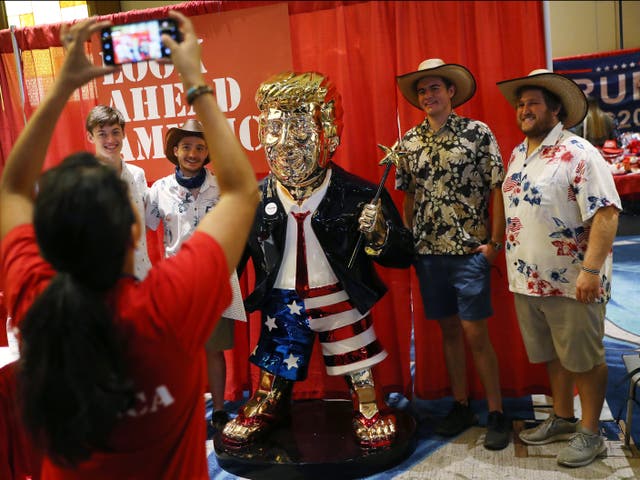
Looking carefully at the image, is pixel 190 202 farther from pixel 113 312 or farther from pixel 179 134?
pixel 113 312

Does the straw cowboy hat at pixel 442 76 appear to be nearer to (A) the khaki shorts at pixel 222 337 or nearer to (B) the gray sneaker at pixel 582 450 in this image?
(A) the khaki shorts at pixel 222 337

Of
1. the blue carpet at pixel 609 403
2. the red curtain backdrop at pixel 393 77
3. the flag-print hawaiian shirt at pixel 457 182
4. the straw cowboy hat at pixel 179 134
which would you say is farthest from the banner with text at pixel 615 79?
the straw cowboy hat at pixel 179 134

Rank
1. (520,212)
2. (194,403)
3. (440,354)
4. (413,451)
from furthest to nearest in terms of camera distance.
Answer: (440,354), (413,451), (520,212), (194,403)

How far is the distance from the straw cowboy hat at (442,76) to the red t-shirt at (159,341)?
223 cm

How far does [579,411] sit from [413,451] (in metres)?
0.96

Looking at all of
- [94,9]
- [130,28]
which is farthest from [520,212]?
[94,9]

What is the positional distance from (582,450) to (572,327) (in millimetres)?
556

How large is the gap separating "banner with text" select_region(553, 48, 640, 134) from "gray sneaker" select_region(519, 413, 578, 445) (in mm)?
4463

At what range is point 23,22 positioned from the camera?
6145 millimetres

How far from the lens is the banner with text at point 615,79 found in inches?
263

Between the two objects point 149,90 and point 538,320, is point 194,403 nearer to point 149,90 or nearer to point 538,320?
point 538,320

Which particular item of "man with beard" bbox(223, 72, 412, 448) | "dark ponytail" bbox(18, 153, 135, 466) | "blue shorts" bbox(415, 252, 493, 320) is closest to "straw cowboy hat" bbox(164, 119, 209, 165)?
"man with beard" bbox(223, 72, 412, 448)

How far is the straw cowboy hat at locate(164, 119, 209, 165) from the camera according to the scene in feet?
11.1

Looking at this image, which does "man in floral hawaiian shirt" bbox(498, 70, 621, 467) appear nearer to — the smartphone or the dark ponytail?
the smartphone
